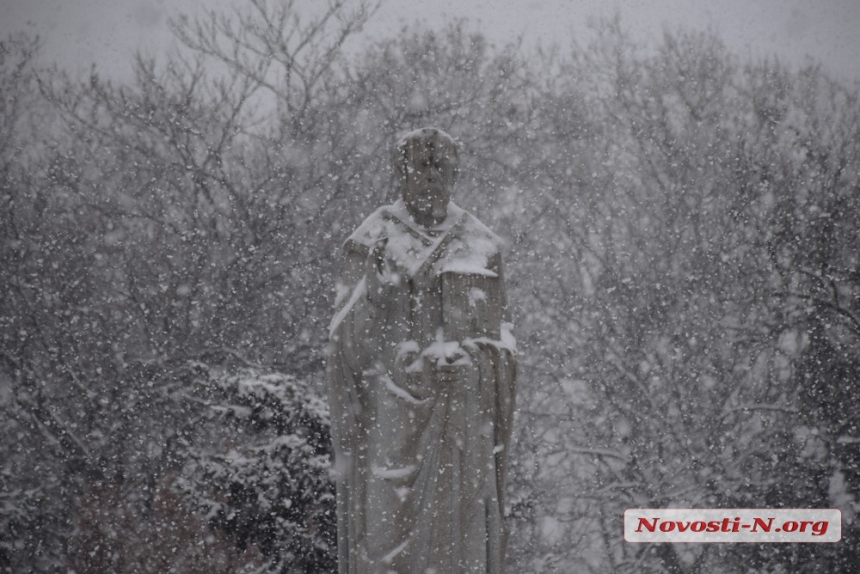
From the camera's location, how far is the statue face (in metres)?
4.86

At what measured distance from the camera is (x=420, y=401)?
461 cm

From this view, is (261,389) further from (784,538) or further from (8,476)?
(784,538)

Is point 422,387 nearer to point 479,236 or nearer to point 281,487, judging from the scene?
point 479,236

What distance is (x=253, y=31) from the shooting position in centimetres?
1514

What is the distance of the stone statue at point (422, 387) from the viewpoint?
4.57 m

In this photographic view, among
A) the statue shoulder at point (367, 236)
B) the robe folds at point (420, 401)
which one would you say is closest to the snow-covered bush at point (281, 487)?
the robe folds at point (420, 401)

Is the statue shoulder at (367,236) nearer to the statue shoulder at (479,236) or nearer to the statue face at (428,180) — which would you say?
the statue face at (428,180)

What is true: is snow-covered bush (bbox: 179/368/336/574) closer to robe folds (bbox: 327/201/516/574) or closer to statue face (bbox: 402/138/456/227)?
robe folds (bbox: 327/201/516/574)

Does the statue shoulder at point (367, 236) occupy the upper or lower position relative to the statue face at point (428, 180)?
lower

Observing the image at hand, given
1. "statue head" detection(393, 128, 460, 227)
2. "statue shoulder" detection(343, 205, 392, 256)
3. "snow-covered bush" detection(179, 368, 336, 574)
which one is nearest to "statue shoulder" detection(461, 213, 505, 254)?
"statue head" detection(393, 128, 460, 227)

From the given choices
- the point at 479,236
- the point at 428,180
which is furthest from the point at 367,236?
the point at 479,236

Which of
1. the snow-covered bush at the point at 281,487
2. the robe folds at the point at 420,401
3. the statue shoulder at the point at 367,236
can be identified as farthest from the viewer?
the snow-covered bush at the point at 281,487

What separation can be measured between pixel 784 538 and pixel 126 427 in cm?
A: 843

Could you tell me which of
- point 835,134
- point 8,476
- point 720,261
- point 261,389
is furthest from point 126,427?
point 835,134
